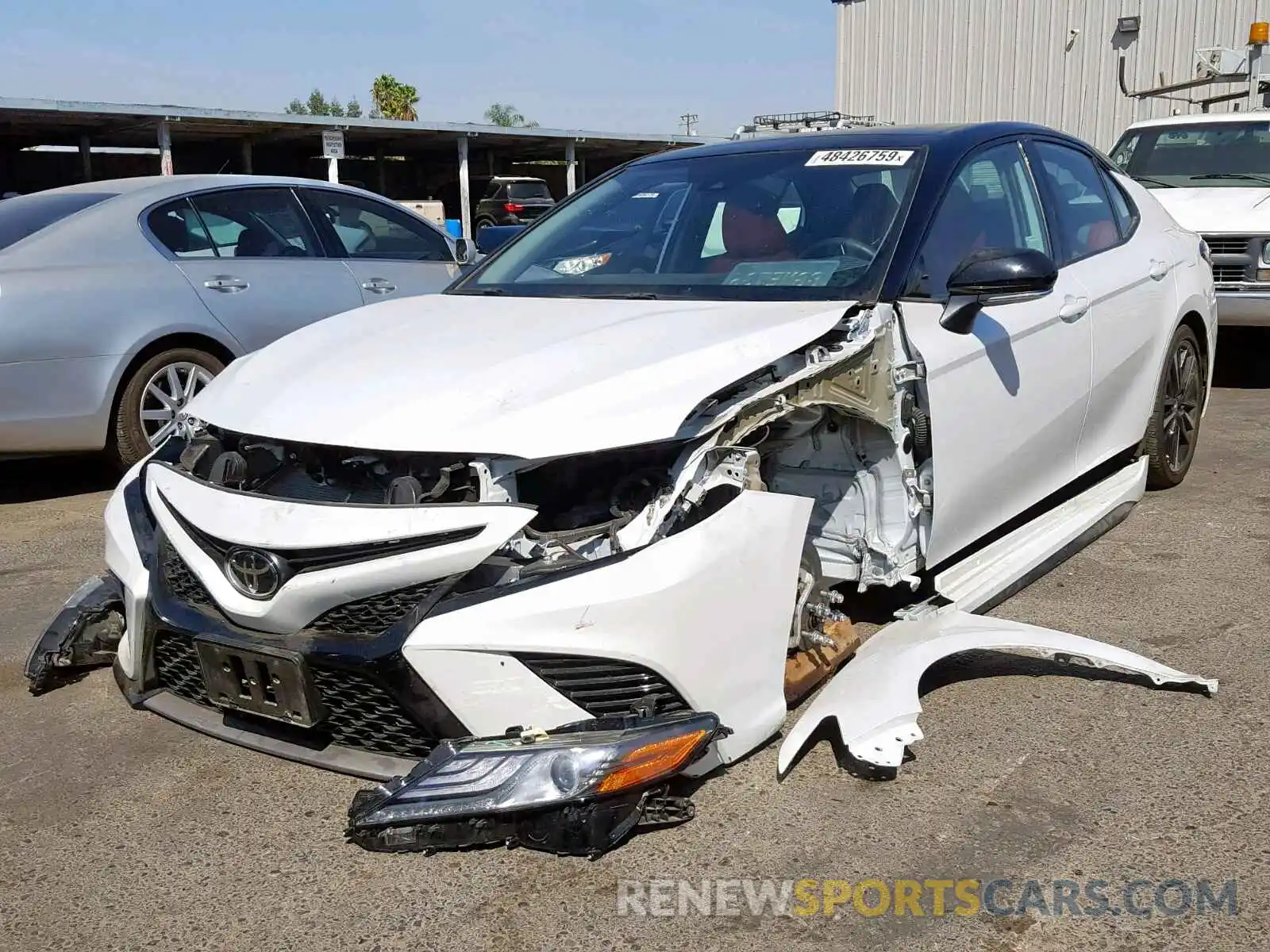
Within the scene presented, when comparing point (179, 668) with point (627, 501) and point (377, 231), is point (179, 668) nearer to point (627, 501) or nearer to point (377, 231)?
point (627, 501)

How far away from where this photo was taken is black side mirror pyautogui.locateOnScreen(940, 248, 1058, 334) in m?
3.37

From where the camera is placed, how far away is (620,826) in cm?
254

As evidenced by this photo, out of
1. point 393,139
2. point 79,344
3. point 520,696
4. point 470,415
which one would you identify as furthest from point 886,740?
point 393,139

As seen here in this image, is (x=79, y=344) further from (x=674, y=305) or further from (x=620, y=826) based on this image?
(x=620, y=826)

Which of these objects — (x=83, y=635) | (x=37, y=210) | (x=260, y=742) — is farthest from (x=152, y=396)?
(x=260, y=742)

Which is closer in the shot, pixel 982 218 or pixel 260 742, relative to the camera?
pixel 260 742

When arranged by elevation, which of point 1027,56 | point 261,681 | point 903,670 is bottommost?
point 903,670

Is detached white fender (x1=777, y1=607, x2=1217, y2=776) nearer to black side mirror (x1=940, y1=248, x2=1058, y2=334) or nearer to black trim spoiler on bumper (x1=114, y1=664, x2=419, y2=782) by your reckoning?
black side mirror (x1=940, y1=248, x2=1058, y2=334)

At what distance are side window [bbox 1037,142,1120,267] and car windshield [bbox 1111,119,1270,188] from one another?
16.4ft

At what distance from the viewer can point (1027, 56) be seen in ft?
59.9

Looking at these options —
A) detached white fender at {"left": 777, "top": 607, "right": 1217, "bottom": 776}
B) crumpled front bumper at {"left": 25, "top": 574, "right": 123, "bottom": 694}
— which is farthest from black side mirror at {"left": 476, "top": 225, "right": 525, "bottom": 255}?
detached white fender at {"left": 777, "top": 607, "right": 1217, "bottom": 776}

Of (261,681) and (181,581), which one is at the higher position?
(181,581)

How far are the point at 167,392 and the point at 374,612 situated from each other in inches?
156

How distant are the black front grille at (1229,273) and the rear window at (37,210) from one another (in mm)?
6930
